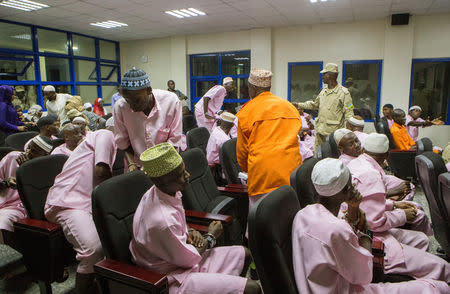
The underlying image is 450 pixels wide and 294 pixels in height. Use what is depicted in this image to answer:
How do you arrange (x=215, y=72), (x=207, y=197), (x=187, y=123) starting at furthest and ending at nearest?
(x=215, y=72), (x=187, y=123), (x=207, y=197)

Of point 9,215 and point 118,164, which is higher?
point 118,164

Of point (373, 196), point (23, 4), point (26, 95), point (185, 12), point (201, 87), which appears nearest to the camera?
point (373, 196)

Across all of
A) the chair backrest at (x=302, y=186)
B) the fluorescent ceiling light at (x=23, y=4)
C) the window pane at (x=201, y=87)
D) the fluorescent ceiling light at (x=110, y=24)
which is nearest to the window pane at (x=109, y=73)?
the fluorescent ceiling light at (x=110, y=24)

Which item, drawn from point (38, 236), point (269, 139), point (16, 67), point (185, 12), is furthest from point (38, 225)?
point (16, 67)

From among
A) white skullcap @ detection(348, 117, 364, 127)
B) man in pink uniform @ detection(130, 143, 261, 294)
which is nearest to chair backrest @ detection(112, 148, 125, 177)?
man in pink uniform @ detection(130, 143, 261, 294)

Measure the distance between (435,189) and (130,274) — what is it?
180 centimetres

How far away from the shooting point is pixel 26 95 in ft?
25.6

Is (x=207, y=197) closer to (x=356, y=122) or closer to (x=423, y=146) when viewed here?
(x=423, y=146)

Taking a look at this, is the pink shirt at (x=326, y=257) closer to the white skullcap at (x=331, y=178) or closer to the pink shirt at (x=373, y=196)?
the white skullcap at (x=331, y=178)

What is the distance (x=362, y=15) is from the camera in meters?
6.70

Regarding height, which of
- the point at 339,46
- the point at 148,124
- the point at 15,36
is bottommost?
the point at 148,124

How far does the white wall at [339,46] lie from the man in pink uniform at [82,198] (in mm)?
6604

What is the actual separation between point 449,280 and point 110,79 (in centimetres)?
1024

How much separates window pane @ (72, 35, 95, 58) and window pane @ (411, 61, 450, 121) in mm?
8591
